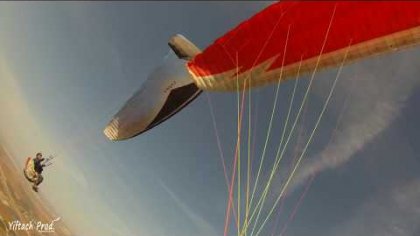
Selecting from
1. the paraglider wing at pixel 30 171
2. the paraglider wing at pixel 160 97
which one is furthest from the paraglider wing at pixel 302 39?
the paraglider wing at pixel 30 171

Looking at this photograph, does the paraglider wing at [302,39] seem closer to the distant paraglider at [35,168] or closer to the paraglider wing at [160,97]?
the paraglider wing at [160,97]

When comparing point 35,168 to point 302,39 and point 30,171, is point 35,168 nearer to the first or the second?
point 30,171

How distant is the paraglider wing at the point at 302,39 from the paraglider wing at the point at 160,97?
1.22 meters

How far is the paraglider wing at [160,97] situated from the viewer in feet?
31.9

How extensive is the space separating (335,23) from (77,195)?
83.9 metres

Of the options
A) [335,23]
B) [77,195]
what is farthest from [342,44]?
[77,195]

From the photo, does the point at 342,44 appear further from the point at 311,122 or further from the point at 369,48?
the point at 311,122

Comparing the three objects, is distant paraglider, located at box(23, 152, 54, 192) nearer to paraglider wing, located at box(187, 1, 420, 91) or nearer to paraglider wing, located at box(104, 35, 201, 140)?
paraglider wing, located at box(104, 35, 201, 140)

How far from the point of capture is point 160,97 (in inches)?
392

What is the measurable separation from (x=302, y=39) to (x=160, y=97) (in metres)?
3.30

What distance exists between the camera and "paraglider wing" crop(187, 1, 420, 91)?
7.66 metres

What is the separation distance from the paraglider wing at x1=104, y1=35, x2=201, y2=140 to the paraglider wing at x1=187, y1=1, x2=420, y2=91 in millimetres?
1221

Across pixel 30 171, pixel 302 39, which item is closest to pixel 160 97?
pixel 302 39

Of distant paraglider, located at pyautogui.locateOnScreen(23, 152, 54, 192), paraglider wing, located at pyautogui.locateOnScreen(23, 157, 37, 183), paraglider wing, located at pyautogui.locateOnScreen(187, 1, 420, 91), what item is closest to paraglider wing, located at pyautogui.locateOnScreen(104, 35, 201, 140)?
paraglider wing, located at pyautogui.locateOnScreen(187, 1, 420, 91)
